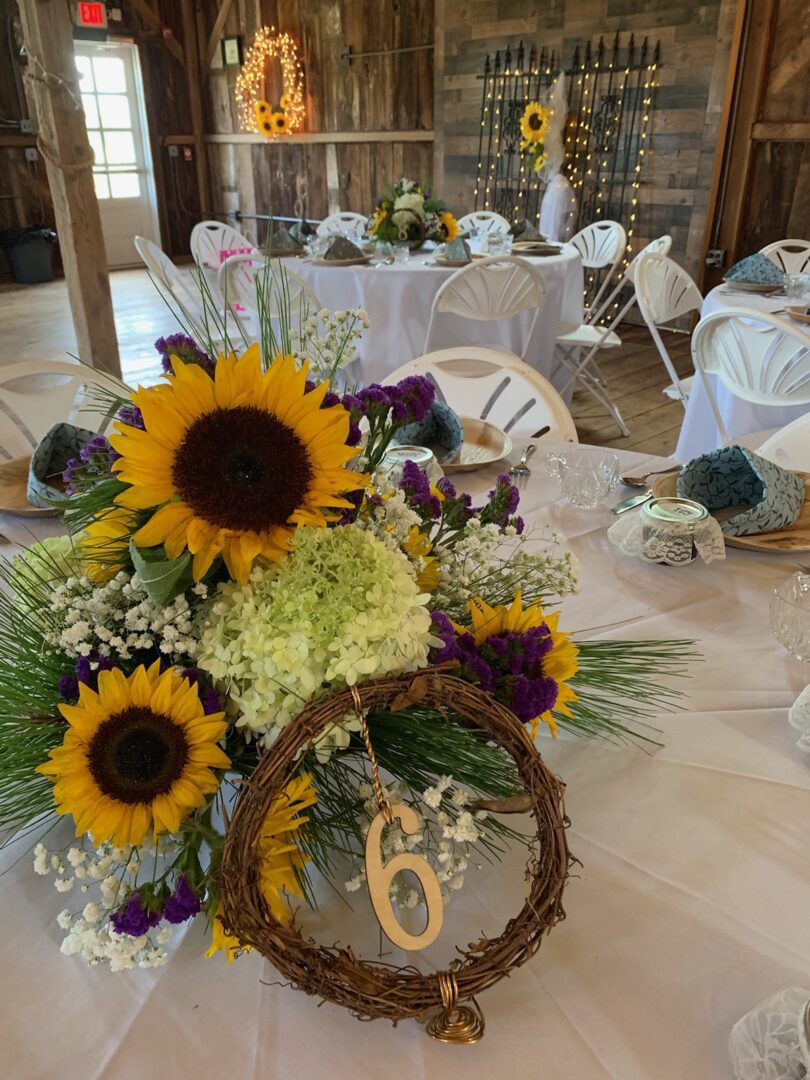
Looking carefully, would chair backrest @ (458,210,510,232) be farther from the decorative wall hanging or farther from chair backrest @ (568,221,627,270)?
the decorative wall hanging

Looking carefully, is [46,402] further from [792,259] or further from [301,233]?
[792,259]

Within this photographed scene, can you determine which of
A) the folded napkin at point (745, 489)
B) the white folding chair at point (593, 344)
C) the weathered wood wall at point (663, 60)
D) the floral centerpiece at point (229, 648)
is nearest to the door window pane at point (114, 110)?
the weathered wood wall at point (663, 60)

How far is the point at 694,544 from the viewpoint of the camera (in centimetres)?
110

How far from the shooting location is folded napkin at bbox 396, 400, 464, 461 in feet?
4.47

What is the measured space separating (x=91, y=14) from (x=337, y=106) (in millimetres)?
Result: 2483

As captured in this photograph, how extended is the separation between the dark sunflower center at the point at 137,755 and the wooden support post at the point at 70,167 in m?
2.69

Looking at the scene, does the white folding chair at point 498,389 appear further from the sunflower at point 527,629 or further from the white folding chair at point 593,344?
the white folding chair at point 593,344

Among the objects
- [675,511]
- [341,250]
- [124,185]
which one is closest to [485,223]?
[341,250]

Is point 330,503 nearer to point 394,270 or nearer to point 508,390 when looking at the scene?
point 508,390

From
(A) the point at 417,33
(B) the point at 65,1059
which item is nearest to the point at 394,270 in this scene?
(B) the point at 65,1059

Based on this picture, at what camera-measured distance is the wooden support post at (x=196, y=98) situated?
834 centimetres

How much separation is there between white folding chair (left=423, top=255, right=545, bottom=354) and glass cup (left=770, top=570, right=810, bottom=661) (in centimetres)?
219

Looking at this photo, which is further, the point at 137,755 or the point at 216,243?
the point at 216,243

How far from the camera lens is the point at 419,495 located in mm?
653
